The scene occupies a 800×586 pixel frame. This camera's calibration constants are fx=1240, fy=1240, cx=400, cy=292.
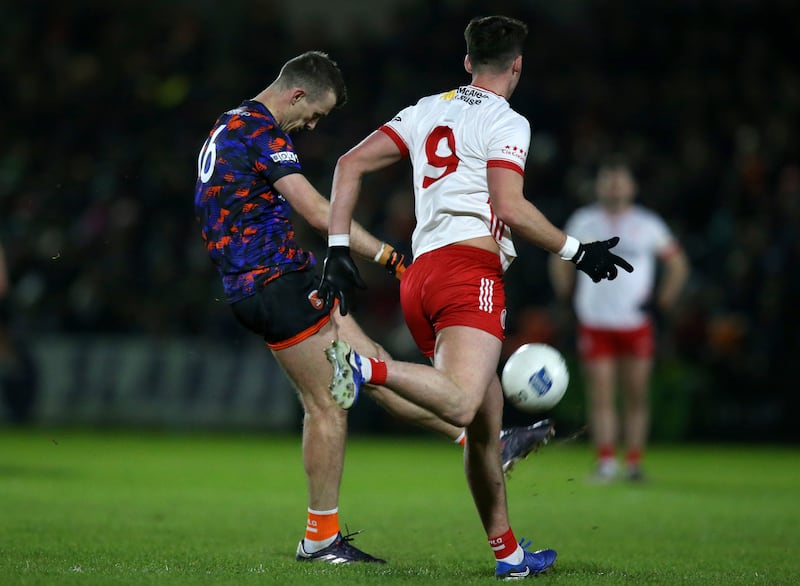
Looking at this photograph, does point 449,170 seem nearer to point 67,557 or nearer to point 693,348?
point 67,557

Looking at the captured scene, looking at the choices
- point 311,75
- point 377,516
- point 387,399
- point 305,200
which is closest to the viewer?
point 305,200

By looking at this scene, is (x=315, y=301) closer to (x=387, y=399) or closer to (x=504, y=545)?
(x=387, y=399)

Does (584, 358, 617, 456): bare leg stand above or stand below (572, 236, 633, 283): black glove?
below

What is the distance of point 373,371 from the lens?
4.94 m

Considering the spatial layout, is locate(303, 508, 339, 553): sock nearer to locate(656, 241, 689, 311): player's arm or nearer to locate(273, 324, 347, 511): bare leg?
locate(273, 324, 347, 511): bare leg

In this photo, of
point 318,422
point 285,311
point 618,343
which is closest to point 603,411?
point 618,343

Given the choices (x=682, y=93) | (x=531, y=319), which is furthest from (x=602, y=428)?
(x=682, y=93)

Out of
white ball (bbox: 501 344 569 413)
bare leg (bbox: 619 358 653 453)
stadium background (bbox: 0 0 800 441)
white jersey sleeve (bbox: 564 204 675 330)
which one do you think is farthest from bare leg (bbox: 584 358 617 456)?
white ball (bbox: 501 344 569 413)

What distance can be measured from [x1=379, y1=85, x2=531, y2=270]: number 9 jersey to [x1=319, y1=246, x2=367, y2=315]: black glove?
359 mm

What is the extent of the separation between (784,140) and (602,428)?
7.09 metres

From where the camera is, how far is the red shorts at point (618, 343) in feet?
35.6

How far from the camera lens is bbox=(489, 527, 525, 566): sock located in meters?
5.40

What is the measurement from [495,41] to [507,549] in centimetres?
225

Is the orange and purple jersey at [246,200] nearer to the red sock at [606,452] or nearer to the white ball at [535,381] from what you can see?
the white ball at [535,381]
